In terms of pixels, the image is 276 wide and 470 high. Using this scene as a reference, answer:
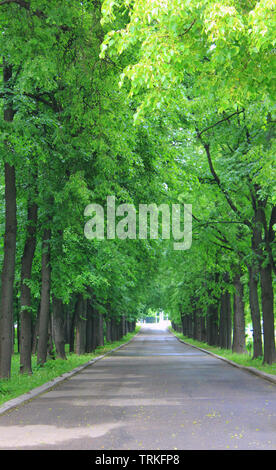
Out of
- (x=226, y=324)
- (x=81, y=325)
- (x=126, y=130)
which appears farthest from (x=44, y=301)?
(x=226, y=324)

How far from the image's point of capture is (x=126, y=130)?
15109 millimetres

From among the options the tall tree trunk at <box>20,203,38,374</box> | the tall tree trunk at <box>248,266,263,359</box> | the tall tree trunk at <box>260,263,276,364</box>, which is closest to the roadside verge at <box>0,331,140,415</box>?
the tall tree trunk at <box>20,203,38,374</box>

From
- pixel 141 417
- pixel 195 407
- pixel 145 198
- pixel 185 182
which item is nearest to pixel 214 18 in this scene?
pixel 141 417

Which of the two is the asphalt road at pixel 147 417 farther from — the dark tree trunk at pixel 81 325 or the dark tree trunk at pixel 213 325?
the dark tree trunk at pixel 213 325

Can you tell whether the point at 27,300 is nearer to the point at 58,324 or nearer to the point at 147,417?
the point at 58,324

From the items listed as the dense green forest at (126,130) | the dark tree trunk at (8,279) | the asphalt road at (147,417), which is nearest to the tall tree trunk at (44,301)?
Result: the dense green forest at (126,130)

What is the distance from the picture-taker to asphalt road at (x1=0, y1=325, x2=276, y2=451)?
790 centimetres

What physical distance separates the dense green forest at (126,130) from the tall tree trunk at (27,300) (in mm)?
42

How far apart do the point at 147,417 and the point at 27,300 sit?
10879 millimetres

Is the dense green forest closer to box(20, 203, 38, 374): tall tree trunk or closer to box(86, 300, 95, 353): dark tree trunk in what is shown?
box(20, 203, 38, 374): tall tree trunk

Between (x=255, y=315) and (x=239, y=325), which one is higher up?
(x=255, y=315)

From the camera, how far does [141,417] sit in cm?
1030

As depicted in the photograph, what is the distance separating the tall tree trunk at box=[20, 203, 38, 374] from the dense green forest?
0.14 feet

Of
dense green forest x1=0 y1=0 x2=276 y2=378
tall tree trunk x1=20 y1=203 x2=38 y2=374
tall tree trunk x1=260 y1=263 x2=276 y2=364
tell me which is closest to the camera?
dense green forest x1=0 y1=0 x2=276 y2=378
